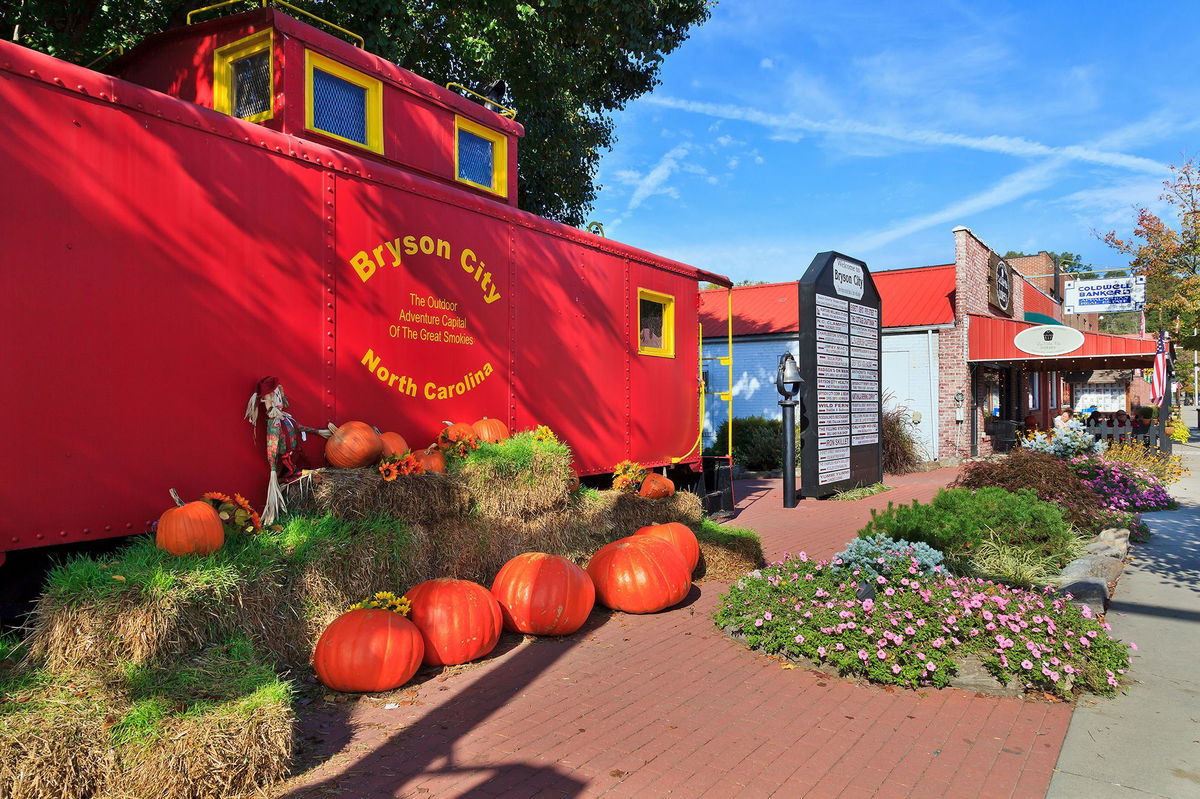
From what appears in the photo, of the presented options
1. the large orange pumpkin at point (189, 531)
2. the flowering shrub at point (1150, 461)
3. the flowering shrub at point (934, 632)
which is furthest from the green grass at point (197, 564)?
the flowering shrub at point (1150, 461)

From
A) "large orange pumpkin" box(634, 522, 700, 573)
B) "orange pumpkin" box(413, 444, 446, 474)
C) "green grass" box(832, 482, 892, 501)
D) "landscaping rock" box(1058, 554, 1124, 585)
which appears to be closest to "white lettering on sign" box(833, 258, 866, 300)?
"green grass" box(832, 482, 892, 501)

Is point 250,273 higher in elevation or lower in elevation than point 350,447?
higher

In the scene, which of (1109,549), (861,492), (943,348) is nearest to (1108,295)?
(943,348)

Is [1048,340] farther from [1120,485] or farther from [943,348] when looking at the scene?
[1120,485]

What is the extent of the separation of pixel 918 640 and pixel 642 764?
2.10 meters

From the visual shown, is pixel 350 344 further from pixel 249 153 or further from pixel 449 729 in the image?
pixel 449 729

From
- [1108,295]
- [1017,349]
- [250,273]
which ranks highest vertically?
[1108,295]

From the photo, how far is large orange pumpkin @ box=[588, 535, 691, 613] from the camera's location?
6055mm

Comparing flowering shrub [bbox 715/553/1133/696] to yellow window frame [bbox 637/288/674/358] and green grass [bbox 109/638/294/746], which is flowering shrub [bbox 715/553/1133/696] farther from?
yellow window frame [bbox 637/288/674/358]

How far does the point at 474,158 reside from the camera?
276 inches

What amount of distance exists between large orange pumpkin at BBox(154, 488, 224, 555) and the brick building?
17465mm

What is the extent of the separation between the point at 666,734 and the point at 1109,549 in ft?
19.9

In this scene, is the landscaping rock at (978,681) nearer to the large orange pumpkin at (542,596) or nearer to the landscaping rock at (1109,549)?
the large orange pumpkin at (542,596)

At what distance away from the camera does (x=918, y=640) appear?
4770mm
